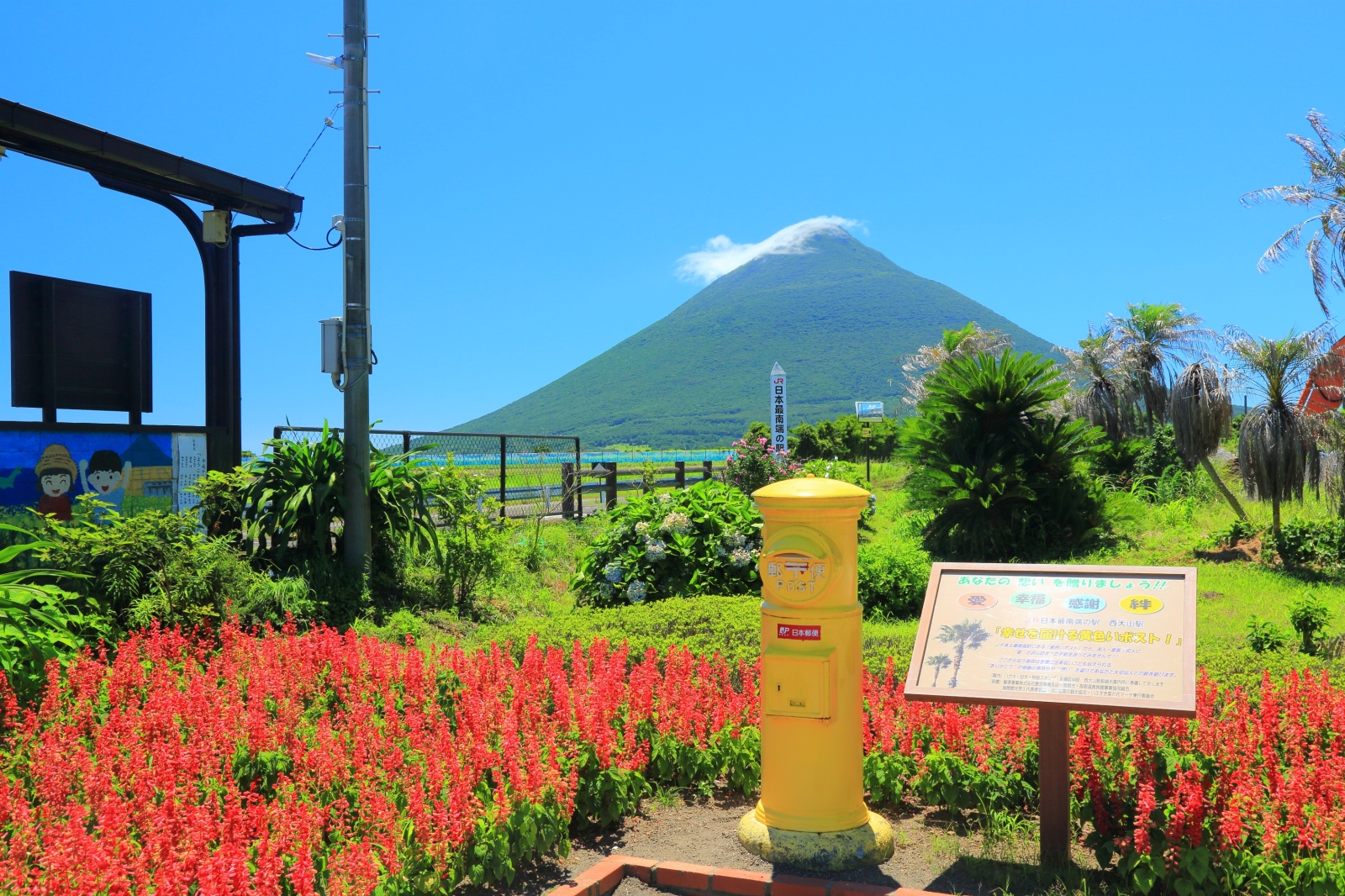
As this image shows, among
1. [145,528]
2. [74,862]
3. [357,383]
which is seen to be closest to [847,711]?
[74,862]

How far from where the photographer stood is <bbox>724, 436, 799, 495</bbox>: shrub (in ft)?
56.9

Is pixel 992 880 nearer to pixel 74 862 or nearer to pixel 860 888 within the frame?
pixel 860 888

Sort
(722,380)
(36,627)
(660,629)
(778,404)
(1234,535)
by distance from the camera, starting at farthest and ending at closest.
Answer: (722,380) → (778,404) → (1234,535) → (660,629) → (36,627)

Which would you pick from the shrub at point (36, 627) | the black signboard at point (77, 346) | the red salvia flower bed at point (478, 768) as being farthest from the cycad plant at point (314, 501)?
the red salvia flower bed at point (478, 768)

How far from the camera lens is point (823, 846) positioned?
12.8 feet

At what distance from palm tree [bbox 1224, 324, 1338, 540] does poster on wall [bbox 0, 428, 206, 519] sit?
13.5 meters

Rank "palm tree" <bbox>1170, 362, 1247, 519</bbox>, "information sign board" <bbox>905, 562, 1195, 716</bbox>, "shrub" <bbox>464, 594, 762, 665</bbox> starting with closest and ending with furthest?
"information sign board" <bbox>905, 562, 1195, 716</bbox>, "shrub" <bbox>464, 594, 762, 665</bbox>, "palm tree" <bbox>1170, 362, 1247, 519</bbox>

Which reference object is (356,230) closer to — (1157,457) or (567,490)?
(567,490)

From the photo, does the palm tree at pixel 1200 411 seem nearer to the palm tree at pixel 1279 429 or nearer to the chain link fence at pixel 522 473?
the palm tree at pixel 1279 429

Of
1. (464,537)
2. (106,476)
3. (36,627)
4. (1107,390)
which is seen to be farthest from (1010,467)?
(1107,390)

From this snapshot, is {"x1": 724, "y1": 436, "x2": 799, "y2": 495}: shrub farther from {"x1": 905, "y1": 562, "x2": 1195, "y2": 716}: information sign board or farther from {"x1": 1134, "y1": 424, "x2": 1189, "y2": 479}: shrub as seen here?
{"x1": 905, "y1": 562, "x2": 1195, "y2": 716}: information sign board

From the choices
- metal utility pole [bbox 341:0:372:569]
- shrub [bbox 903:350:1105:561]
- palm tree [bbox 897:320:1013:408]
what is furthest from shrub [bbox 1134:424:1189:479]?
metal utility pole [bbox 341:0:372:569]

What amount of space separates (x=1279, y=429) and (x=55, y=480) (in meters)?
14.8

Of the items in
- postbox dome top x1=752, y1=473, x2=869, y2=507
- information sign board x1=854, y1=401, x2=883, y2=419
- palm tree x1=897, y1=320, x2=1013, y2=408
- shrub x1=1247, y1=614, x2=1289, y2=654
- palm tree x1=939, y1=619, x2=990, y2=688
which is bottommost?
shrub x1=1247, y1=614, x2=1289, y2=654
